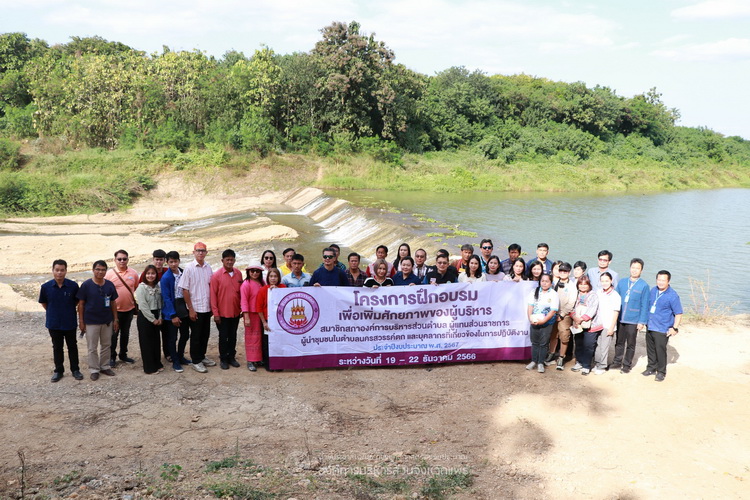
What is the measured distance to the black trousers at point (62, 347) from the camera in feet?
22.7

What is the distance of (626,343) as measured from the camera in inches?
308

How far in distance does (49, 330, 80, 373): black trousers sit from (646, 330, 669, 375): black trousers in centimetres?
737

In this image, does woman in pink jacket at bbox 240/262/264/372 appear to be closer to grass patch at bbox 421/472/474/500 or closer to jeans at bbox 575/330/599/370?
grass patch at bbox 421/472/474/500

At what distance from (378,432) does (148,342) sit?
10.8 feet

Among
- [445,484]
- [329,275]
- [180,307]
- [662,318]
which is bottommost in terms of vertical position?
[445,484]

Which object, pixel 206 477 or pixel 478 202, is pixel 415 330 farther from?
pixel 478 202

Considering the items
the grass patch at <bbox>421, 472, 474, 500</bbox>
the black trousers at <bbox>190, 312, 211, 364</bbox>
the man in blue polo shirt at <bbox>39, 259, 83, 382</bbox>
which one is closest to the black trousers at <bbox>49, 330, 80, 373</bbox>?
the man in blue polo shirt at <bbox>39, 259, 83, 382</bbox>

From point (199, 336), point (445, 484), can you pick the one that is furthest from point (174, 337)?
point (445, 484)

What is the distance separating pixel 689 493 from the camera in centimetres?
500

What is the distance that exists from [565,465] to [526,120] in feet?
165

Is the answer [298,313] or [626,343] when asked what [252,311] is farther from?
[626,343]

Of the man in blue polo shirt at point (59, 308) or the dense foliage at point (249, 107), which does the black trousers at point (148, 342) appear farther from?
the dense foliage at point (249, 107)

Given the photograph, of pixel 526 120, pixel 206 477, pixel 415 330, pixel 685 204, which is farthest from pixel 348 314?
pixel 526 120

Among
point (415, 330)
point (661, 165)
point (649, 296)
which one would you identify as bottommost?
point (415, 330)
